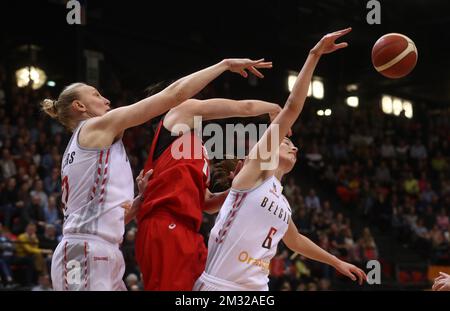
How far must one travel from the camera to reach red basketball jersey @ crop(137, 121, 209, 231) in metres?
4.43

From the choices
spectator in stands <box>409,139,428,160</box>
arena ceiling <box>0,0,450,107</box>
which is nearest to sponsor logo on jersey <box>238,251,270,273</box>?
arena ceiling <box>0,0,450,107</box>

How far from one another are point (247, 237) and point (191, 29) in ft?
57.4

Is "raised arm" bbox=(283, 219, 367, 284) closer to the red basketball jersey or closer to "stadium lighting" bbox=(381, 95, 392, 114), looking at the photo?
the red basketball jersey

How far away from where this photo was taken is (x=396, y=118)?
78.0 ft

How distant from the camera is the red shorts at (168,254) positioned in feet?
14.1

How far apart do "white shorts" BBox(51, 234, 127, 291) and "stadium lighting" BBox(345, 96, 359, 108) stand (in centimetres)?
1986

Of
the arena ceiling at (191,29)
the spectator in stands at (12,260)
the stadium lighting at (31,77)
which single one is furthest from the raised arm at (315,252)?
the arena ceiling at (191,29)

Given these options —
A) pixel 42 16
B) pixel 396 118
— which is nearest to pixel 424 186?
pixel 396 118

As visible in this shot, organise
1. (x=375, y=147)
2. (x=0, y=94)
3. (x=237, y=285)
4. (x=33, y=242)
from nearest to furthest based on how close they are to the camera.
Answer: (x=237, y=285) < (x=33, y=242) < (x=0, y=94) < (x=375, y=147)

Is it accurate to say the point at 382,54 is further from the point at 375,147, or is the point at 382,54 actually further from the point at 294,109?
the point at 375,147

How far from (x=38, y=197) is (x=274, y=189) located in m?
9.13

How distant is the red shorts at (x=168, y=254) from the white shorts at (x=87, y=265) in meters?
0.18

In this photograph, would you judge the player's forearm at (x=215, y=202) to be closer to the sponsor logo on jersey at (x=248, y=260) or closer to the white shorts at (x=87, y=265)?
the sponsor logo on jersey at (x=248, y=260)

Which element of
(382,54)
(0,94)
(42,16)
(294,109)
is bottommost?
(294,109)
